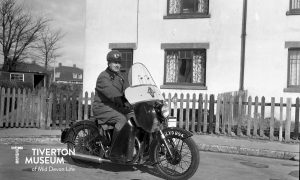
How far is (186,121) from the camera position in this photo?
34.4ft

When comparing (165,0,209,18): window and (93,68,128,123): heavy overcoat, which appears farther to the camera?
(165,0,209,18): window

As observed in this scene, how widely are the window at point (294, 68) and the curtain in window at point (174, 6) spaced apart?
4495 mm

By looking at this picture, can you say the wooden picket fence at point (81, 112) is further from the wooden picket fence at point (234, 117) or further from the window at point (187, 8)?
the window at point (187, 8)

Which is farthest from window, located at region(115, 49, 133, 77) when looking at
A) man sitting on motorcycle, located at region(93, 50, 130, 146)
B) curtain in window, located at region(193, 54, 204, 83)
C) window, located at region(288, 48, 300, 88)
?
man sitting on motorcycle, located at region(93, 50, 130, 146)

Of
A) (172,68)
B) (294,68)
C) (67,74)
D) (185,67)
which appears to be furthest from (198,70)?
(67,74)

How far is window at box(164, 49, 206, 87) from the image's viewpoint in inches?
591

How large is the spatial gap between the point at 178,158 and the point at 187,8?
1074cm

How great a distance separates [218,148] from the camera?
848cm

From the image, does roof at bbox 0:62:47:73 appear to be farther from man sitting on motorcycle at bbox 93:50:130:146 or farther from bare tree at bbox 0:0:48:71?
man sitting on motorcycle at bbox 93:50:130:146

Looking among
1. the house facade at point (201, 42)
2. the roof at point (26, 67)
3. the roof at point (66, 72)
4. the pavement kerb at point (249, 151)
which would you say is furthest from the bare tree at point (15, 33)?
the roof at point (66, 72)

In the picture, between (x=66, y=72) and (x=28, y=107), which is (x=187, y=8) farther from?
(x=66, y=72)

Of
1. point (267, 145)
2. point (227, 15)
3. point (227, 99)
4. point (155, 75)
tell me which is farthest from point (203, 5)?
point (267, 145)

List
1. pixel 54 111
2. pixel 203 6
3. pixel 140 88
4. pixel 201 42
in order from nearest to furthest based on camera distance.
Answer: pixel 140 88 < pixel 54 111 < pixel 201 42 < pixel 203 6

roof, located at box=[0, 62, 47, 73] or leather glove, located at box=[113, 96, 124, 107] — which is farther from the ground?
roof, located at box=[0, 62, 47, 73]
